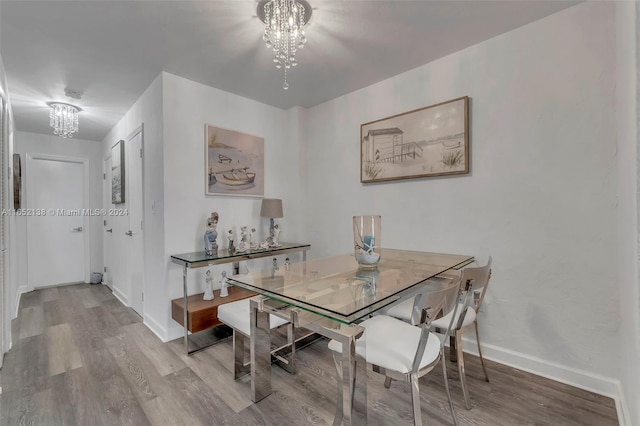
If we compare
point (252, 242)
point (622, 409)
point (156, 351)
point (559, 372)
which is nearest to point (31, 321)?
point (156, 351)

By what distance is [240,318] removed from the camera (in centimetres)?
181

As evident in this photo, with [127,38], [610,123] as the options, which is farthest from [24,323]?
[610,123]

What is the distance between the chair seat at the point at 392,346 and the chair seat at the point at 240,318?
55 centimetres

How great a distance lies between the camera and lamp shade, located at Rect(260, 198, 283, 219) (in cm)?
297

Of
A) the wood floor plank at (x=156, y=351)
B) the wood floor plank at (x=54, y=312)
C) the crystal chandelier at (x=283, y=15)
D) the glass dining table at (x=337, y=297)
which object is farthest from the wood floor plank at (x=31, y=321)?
the crystal chandelier at (x=283, y=15)

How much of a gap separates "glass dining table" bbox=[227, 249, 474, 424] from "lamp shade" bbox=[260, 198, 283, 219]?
1085 millimetres

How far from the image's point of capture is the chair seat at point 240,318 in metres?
1.76

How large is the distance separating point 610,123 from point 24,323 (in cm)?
522

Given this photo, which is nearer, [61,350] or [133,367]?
[133,367]

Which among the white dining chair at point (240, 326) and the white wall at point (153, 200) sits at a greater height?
Result: the white wall at point (153, 200)

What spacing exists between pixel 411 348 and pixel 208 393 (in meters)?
1.30

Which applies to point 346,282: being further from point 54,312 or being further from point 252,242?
point 54,312

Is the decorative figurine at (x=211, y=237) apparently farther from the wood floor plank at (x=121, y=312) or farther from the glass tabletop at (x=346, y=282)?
the wood floor plank at (x=121, y=312)

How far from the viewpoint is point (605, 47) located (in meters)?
1.65
